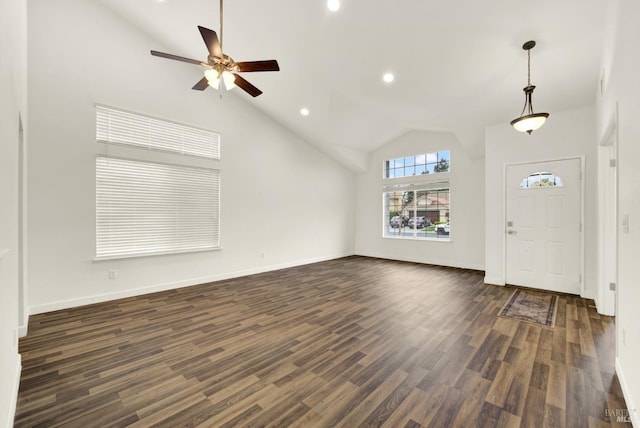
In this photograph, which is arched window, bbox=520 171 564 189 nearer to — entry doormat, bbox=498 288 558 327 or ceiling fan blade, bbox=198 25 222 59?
entry doormat, bbox=498 288 558 327

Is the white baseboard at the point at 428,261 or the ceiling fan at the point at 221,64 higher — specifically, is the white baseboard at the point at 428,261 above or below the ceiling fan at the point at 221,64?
below

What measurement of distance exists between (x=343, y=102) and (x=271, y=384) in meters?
4.93

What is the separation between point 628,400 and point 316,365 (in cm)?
215

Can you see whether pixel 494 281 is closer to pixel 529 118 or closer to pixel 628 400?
pixel 529 118

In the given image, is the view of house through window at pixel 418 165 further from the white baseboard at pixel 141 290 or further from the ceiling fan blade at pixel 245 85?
the ceiling fan blade at pixel 245 85

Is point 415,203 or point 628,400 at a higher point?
point 415,203

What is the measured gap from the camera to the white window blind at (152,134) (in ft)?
13.8

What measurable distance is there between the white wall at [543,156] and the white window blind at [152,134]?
5.21 m

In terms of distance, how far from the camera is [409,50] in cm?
378

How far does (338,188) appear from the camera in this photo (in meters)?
8.06

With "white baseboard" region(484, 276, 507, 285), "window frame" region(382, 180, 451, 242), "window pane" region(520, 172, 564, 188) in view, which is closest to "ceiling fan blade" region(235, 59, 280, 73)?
"window pane" region(520, 172, 564, 188)

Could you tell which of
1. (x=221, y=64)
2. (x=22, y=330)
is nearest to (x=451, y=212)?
(x=221, y=64)

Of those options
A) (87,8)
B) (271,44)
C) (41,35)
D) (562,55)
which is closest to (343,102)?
(271,44)

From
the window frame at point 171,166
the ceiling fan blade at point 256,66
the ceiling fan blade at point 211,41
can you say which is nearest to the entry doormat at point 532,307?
the ceiling fan blade at point 256,66
